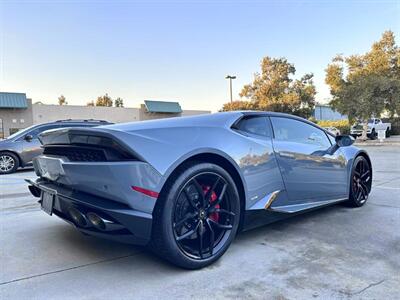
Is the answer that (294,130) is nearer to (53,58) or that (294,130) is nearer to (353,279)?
(353,279)

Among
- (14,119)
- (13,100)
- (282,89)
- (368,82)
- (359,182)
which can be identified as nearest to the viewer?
(359,182)

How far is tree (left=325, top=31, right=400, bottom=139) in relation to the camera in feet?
70.0

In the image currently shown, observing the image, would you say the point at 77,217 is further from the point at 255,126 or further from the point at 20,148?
the point at 20,148

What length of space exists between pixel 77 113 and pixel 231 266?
2922cm

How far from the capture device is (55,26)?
1103 cm

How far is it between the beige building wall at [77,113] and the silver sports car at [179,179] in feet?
89.0

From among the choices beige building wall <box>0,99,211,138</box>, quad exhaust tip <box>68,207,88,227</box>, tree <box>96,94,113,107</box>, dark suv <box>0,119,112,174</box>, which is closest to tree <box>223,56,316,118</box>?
beige building wall <box>0,99,211,138</box>

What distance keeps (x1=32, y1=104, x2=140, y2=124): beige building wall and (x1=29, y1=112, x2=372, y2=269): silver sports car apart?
2714cm

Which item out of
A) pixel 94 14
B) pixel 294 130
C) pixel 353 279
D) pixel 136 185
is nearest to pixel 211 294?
pixel 136 185

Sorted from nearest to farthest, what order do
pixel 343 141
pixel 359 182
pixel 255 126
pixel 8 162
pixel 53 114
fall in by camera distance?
pixel 255 126, pixel 343 141, pixel 359 182, pixel 8 162, pixel 53 114

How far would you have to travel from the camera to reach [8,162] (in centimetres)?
897

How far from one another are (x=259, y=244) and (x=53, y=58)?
1439 cm

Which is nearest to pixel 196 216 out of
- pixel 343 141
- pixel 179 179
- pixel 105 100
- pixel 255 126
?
pixel 179 179

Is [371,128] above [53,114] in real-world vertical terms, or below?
below
